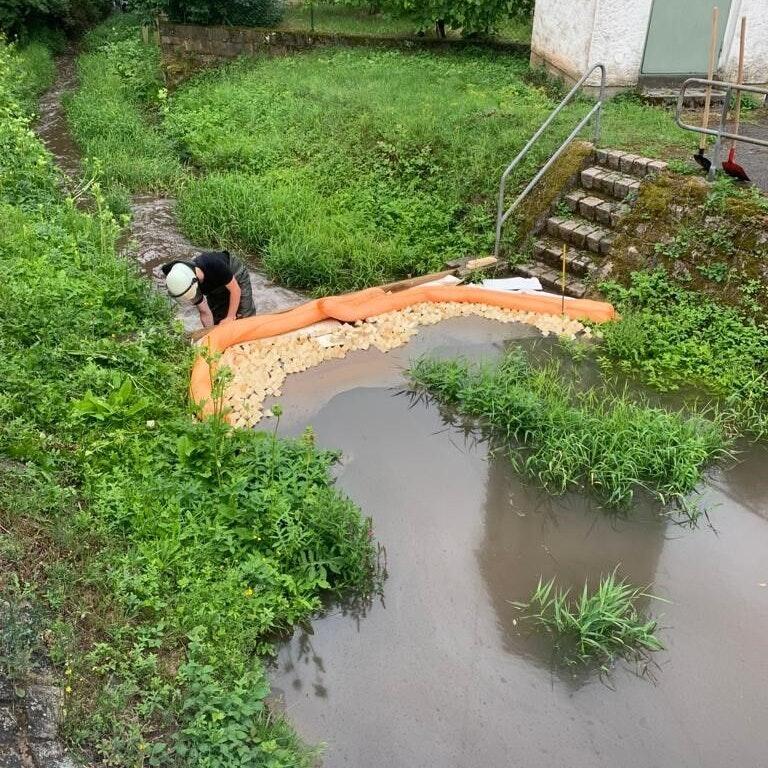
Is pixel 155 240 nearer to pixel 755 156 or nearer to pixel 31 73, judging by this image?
pixel 755 156

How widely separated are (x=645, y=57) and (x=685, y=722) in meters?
9.32

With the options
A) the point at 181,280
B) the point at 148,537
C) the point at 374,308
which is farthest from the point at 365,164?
the point at 148,537

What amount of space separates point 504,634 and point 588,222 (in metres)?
5.23

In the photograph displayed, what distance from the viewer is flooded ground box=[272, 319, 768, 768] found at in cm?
331

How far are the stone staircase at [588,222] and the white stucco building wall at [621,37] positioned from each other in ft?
9.23

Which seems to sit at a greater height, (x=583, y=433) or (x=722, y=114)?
(x=722, y=114)

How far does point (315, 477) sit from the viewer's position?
4488 mm

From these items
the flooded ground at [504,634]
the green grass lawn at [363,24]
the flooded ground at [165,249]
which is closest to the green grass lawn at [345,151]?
the flooded ground at [165,249]

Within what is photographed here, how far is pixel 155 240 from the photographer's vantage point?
8227 millimetres

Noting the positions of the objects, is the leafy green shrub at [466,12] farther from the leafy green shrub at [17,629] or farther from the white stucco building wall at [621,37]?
the leafy green shrub at [17,629]

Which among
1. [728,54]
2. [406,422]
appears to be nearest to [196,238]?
[406,422]

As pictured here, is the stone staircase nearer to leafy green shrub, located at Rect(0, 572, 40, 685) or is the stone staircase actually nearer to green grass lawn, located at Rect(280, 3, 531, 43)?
leafy green shrub, located at Rect(0, 572, 40, 685)

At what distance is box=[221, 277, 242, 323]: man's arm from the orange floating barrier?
8 centimetres

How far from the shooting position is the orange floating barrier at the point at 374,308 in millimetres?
6066
